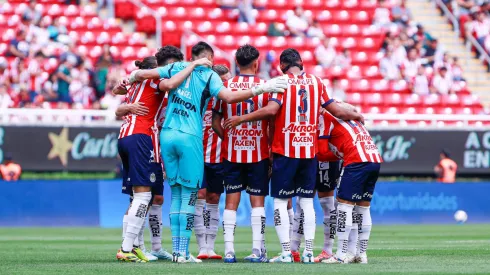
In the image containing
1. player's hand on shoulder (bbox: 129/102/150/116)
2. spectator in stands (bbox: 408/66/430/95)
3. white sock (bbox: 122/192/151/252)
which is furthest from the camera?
spectator in stands (bbox: 408/66/430/95)

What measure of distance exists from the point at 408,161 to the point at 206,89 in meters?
15.4

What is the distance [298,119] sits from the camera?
504 inches

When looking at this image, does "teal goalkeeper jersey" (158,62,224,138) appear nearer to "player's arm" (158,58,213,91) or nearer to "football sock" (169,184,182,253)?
"player's arm" (158,58,213,91)

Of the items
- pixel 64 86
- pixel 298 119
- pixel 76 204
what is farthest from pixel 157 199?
pixel 64 86

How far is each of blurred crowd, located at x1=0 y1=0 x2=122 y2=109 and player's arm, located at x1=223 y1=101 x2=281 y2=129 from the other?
13.6 meters

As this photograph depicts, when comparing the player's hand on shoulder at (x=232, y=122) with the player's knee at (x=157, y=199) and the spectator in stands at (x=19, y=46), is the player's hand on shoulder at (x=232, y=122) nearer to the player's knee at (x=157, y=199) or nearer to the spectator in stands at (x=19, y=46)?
the player's knee at (x=157, y=199)

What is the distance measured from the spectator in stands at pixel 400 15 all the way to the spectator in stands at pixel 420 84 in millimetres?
2640

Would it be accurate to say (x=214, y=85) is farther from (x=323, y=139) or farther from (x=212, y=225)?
(x=212, y=225)

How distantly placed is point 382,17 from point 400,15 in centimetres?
56

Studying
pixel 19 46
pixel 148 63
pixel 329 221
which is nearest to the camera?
pixel 148 63

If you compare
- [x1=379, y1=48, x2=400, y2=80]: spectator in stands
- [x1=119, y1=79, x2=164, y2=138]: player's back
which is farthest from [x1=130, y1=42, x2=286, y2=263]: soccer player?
[x1=379, y1=48, x2=400, y2=80]: spectator in stands

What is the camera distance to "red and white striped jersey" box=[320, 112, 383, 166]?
12.9 meters

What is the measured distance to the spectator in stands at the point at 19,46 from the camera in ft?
90.1

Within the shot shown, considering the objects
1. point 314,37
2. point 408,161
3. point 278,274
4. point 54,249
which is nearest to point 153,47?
point 314,37
